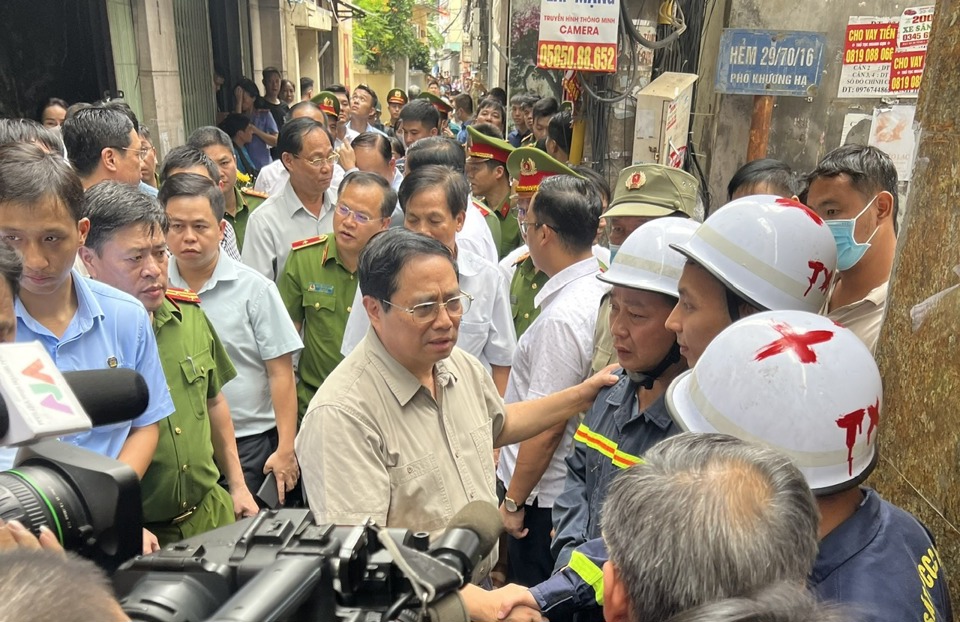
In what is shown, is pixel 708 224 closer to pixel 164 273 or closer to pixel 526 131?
pixel 164 273

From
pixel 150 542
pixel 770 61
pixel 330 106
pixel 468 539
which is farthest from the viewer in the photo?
pixel 330 106

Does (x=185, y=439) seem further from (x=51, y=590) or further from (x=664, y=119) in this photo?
(x=664, y=119)

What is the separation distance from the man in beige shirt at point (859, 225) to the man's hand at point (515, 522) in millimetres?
1454

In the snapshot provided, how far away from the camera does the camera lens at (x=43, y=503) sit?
120 centimetres

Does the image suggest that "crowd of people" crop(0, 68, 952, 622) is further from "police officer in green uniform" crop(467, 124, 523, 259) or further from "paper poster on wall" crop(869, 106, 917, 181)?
"paper poster on wall" crop(869, 106, 917, 181)

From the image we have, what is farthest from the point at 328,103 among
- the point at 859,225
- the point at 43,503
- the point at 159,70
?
the point at 43,503

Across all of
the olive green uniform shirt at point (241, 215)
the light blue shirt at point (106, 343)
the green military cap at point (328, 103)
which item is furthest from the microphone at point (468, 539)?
the green military cap at point (328, 103)

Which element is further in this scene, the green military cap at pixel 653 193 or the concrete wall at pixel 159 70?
the concrete wall at pixel 159 70

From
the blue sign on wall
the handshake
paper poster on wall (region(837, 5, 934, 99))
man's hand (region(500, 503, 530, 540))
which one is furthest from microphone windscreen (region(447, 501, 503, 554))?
paper poster on wall (region(837, 5, 934, 99))

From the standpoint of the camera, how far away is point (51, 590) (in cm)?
88

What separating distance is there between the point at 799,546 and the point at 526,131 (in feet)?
29.3

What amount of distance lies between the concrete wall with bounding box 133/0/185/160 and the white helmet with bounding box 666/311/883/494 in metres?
8.62

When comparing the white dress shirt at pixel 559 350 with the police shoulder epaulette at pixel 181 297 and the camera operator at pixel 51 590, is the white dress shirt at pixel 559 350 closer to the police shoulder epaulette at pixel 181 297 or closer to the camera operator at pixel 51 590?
the police shoulder epaulette at pixel 181 297

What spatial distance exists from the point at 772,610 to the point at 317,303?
3.12m
